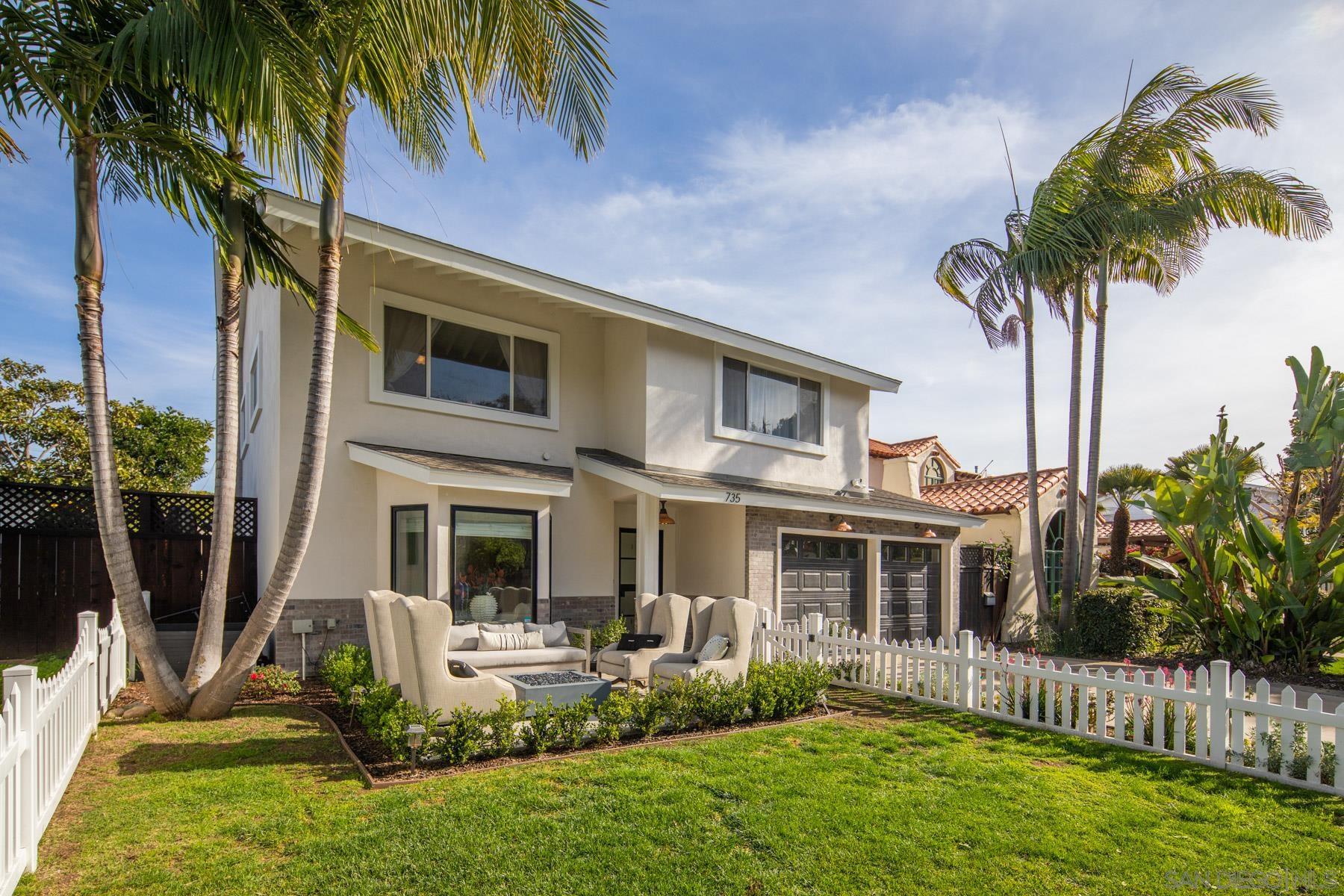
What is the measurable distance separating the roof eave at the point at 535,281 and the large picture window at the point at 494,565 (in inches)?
131

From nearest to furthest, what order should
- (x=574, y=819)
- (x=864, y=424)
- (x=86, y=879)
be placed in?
(x=86, y=879) → (x=574, y=819) → (x=864, y=424)

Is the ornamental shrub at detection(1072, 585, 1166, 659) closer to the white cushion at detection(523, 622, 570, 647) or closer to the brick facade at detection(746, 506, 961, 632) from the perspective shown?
the brick facade at detection(746, 506, 961, 632)

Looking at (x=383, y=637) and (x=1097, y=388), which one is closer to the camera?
(x=383, y=637)

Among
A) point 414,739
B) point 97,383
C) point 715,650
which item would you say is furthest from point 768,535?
point 97,383

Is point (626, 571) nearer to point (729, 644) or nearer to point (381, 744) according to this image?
point (729, 644)

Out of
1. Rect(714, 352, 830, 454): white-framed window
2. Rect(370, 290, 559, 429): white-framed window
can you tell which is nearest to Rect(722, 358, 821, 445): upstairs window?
Rect(714, 352, 830, 454): white-framed window

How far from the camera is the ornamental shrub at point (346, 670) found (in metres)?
8.18

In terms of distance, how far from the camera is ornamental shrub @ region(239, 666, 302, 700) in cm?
904

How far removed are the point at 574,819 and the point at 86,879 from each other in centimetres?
271

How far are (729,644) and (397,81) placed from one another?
7.01 metres

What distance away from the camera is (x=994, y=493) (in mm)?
19875

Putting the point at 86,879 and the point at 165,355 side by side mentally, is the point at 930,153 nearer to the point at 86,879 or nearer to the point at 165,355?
the point at 86,879

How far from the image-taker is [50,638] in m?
10.6

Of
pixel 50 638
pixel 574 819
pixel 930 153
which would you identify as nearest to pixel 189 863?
pixel 574 819
